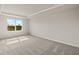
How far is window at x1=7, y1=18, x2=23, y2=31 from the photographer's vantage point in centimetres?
580

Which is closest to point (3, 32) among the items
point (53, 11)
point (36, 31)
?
point (36, 31)

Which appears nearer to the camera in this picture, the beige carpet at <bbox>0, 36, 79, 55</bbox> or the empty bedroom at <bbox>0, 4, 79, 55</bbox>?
the beige carpet at <bbox>0, 36, 79, 55</bbox>

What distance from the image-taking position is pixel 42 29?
209 inches

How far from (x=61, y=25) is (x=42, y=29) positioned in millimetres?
1708

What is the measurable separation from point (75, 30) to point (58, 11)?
1362mm

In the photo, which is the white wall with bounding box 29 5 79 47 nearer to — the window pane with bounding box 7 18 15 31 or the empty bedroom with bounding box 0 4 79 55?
the empty bedroom with bounding box 0 4 79 55

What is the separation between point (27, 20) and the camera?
7.20 metres

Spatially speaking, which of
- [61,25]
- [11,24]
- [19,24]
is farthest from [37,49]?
[19,24]

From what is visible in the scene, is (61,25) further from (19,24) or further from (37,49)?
(19,24)

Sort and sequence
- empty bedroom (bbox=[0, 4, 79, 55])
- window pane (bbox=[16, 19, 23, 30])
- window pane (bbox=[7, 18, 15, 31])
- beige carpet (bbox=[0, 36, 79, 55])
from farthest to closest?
window pane (bbox=[16, 19, 23, 30]) < window pane (bbox=[7, 18, 15, 31]) < empty bedroom (bbox=[0, 4, 79, 55]) < beige carpet (bbox=[0, 36, 79, 55])

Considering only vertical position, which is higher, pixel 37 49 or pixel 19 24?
pixel 19 24

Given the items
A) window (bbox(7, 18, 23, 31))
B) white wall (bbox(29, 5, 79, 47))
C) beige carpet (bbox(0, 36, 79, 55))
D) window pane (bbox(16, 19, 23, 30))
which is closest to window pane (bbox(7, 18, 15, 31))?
window (bbox(7, 18, 23, 31))

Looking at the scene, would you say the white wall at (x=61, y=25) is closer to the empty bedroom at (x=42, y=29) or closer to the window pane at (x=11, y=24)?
the empty bedroom at (x=42, y=29)
